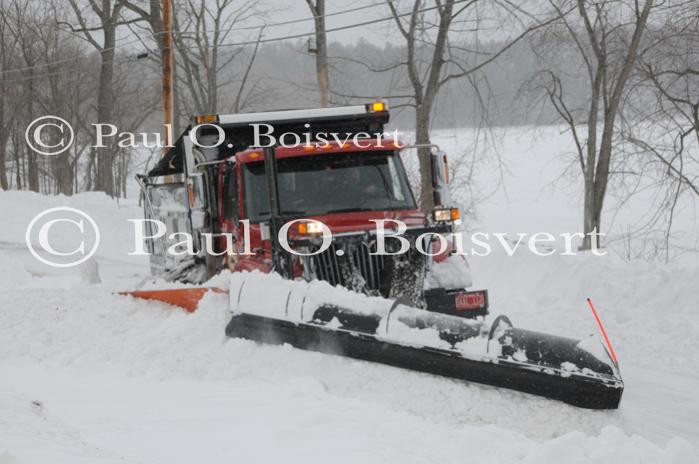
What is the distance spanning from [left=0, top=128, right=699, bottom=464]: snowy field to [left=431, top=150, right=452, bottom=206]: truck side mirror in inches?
98.9

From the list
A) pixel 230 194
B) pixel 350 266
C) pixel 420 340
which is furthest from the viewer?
pixel 230 194

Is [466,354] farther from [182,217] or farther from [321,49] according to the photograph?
[321,49]

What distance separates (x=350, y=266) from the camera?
693 cm

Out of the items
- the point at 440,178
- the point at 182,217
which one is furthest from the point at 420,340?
the point at 182,217

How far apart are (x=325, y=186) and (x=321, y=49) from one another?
14.3 meters

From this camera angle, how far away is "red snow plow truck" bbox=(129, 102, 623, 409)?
5176mm

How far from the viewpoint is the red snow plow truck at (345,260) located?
17.0 ft

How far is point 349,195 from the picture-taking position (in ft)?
25.5

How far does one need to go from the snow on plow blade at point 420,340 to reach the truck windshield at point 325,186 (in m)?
1.54

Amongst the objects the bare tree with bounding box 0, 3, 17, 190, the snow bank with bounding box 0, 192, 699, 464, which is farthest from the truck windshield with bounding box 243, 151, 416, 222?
the bare tree with bounding box 0, 3, 17, 190

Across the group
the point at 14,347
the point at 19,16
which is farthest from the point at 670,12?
the point at 19,16

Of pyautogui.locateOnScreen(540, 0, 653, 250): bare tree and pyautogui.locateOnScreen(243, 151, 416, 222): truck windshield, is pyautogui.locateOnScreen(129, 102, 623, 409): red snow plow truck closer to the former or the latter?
pyautogui.locateOnScreen(243, 151, 416, 222): truck windshield

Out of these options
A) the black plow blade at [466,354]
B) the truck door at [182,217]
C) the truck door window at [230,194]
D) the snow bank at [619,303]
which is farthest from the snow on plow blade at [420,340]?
the snow bank at [619,303]

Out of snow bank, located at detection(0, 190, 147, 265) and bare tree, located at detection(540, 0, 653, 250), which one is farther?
snow bank, located at detection(0, 190, 147, 265)
